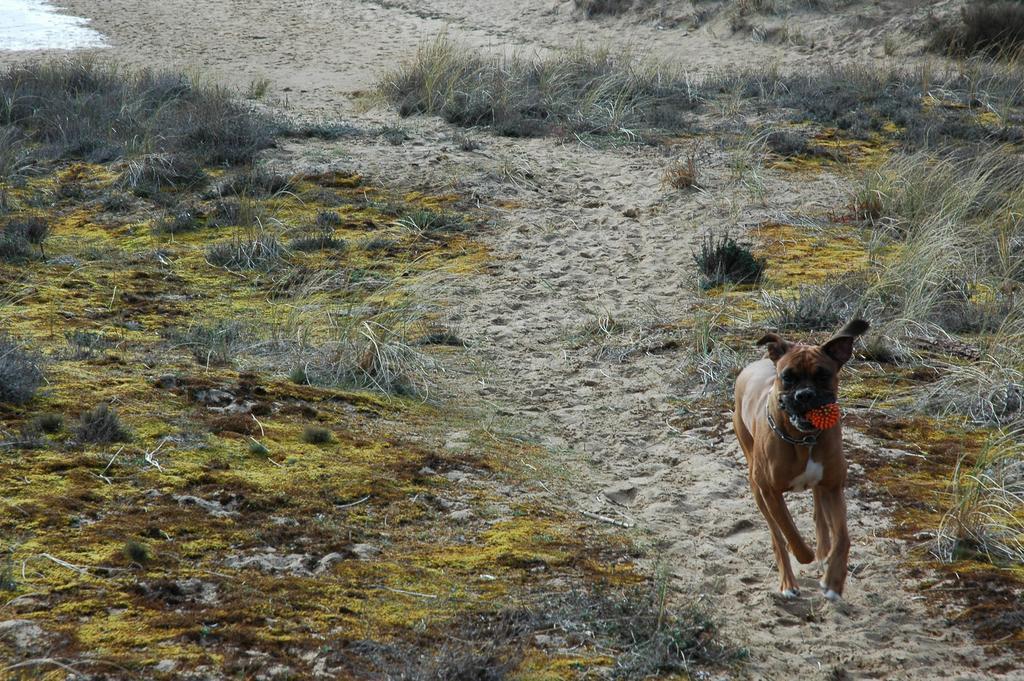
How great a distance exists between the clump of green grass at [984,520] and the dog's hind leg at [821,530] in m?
0.56

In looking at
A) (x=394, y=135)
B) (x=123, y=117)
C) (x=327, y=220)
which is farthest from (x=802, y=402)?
(x=123, y=117)

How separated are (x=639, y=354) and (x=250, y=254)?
3.86 meters

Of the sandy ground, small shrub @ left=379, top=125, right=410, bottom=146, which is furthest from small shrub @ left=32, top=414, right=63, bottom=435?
small shrub @ left=379, top=125, right=410, bottom=146

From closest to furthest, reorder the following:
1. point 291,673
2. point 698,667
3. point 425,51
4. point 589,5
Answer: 1. point 291,673
2. point 698,667
3. point 425,51
4. point 589,5

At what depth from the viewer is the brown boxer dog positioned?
4074mm

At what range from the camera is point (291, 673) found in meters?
3.49

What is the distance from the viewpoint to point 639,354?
25.0 ft

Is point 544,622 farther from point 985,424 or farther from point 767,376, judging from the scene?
point 985,424

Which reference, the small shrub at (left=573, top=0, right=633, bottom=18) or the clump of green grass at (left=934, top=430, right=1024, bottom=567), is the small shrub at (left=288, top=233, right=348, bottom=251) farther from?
the small shrub at (left=573, top=0, right=633, bottom=18)

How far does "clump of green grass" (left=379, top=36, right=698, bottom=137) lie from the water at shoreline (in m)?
9.97

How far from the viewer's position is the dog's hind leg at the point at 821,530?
175 inches

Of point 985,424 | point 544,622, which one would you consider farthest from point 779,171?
point 544,622

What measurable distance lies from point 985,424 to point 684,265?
369cm

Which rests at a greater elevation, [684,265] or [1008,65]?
[1008,65]
